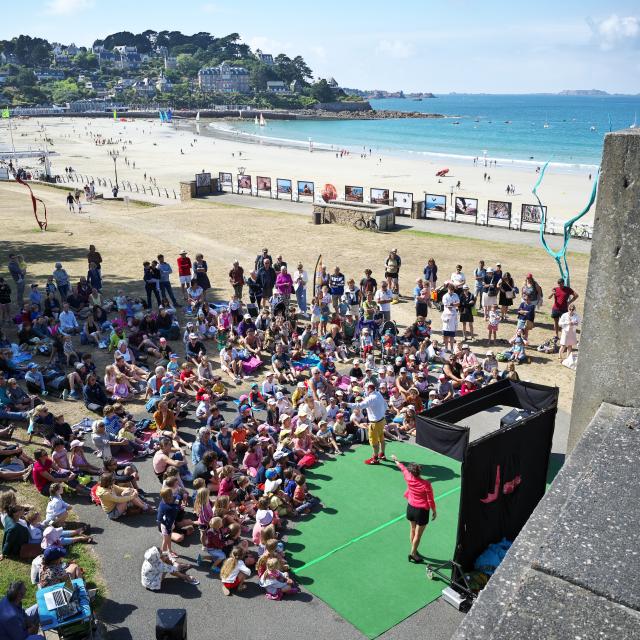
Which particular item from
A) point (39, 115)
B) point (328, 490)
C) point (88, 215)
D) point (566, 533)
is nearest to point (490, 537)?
point (328, 490)

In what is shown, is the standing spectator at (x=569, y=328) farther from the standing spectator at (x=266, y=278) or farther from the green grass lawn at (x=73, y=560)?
the green grass lawn at (x=73, y=560)

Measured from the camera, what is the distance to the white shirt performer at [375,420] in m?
12.0

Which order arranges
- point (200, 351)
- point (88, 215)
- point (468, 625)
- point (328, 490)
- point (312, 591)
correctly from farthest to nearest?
point (88, 215)
point (200, 351)
point (328, 490)
point (312, 591)
point (468, 625)

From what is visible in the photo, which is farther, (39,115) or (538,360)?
(39,115)

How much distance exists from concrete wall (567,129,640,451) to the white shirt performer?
595 cm

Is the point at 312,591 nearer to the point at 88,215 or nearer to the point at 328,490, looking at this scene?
the point at 328,490

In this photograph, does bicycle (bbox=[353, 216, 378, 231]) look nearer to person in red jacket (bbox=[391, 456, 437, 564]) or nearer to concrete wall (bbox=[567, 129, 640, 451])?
person in red jacket (bbox=[391, 456, 437, 564])

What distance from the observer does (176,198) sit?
44469 mm

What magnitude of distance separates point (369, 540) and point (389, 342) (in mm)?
7394

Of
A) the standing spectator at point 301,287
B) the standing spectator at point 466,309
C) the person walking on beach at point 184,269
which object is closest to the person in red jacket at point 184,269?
the person walking on beach at point 184,269

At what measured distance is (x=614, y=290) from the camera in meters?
5.70

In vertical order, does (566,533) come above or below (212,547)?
above

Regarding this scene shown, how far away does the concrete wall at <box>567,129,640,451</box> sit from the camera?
5.42m

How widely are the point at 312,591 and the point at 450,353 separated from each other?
908 centimetres
